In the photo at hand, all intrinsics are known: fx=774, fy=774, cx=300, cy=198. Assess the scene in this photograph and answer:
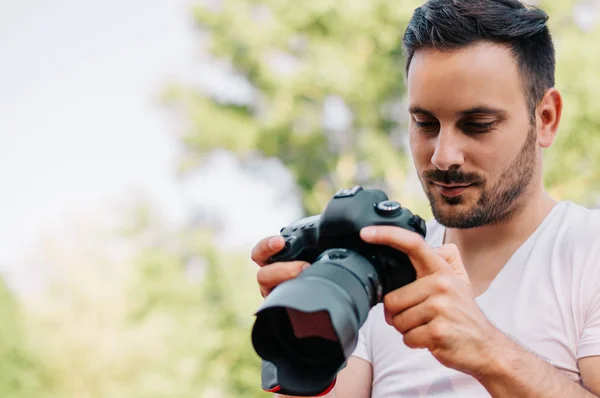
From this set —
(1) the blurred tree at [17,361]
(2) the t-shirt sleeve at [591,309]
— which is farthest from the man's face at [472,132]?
(1) the blurred tree at [17,361]

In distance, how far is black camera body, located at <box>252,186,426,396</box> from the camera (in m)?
0.86

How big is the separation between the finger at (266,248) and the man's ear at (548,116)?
1.77ft

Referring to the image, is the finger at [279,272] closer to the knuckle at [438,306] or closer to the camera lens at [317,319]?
the camera lens at [317,319]

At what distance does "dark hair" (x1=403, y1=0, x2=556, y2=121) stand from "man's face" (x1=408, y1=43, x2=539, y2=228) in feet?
0.07

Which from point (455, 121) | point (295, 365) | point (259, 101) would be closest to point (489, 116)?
point (455, 121)

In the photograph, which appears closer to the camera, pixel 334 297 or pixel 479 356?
pixel 334 297

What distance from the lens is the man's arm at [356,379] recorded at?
4.46ft

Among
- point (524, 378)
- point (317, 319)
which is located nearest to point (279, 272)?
point (317, 319)

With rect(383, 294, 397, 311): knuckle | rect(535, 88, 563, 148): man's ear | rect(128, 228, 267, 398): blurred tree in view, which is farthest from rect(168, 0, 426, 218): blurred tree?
rect(383, 294, 397, 311): knuckle

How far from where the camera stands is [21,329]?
5.97m

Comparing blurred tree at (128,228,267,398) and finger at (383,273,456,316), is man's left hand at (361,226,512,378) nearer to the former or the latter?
finger at (383,273,456,316)

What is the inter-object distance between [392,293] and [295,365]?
156 mm

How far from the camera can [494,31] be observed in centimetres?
130

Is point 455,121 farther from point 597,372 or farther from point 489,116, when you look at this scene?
point 597,372
